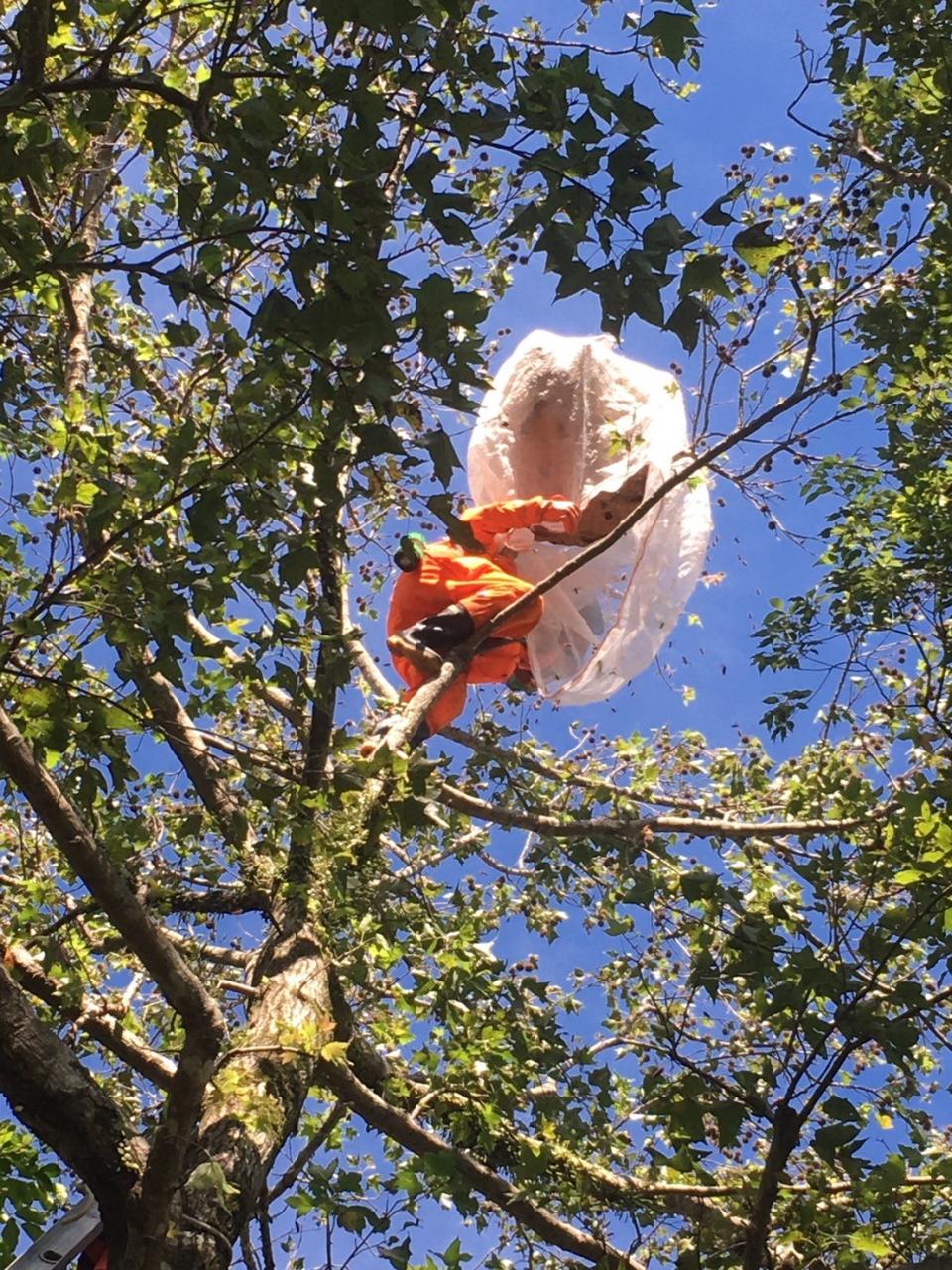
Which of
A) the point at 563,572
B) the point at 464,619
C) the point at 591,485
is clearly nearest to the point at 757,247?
the point at 563,572

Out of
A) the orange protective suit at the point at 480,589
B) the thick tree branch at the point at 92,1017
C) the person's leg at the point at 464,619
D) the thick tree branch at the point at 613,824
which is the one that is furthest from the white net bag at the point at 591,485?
the thick tree branch at the point at 92,1017

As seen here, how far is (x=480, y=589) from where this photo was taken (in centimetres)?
452

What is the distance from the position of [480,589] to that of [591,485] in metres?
0.77

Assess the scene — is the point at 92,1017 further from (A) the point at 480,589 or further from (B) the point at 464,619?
(A) the point at 480,589

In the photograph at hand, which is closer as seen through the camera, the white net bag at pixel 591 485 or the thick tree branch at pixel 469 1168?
the thick tree branch at pixel 469 1168

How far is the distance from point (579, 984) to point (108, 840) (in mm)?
3249

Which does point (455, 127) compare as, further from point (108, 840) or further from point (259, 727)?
point (259, 727)

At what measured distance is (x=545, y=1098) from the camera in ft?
11.1

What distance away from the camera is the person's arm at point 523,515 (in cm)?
457

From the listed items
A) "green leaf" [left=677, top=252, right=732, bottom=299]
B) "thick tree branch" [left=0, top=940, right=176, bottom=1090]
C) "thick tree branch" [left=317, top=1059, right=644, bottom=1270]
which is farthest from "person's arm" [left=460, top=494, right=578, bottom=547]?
"green leaf" [left=677, top=252, right=732, bottom=299]

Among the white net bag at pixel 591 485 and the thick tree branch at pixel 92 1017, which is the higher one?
the white net bag at pixel 591 485

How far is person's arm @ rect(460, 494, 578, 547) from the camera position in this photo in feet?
15.0

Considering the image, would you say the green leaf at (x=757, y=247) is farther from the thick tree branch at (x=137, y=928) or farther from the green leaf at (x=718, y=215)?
the thick tree branch at (x=137, y=928)

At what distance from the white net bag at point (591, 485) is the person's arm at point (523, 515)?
16 centimetres
